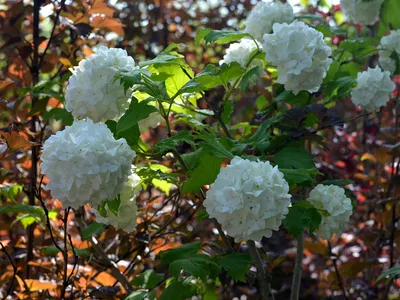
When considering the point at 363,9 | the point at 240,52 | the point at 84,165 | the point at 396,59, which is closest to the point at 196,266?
the point at 84,165

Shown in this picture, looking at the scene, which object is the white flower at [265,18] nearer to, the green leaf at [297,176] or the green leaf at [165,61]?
the green leaf at [165,61]

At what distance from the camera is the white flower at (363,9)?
287cm

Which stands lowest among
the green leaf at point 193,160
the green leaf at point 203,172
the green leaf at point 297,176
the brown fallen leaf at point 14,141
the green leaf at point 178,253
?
the green leaf at point 178,253

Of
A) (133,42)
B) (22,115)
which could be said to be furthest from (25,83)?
(133,42)

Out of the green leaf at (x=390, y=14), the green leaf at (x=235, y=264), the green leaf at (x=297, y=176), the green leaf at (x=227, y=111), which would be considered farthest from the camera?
the green leaf at (x=390, y=14)

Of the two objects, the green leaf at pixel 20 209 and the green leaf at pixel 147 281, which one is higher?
the green leaf at pixel 20 209

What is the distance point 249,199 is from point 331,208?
51cm

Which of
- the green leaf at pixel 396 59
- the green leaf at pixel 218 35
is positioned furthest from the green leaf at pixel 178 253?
the green leaf at pixel 396 59

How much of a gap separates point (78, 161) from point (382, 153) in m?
2.04

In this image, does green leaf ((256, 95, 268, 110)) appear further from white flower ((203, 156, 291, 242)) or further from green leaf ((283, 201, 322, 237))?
white flower ((203, 156, 291, 242))

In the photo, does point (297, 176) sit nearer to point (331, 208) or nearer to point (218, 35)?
point (331, 208)

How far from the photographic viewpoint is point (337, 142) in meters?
4.21

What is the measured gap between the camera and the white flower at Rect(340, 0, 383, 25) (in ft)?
9.40

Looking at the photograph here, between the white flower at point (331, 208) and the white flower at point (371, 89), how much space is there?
1.90 feet
